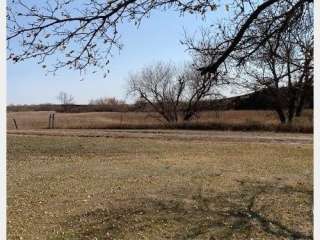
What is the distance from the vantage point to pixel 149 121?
27.6 m

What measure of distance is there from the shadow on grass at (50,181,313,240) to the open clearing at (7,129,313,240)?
0.01 metres

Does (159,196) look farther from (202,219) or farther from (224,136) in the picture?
(224,136)

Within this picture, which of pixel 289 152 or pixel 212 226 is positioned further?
pixel 289 152

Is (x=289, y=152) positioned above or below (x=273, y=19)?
below

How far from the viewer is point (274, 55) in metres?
4.88

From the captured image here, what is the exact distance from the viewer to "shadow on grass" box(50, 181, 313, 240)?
477cm

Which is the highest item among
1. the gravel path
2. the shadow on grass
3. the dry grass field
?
the dry grass field

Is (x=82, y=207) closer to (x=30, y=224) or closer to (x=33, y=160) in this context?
(x=30, y=224)

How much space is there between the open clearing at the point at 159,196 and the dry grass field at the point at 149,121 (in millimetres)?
8464

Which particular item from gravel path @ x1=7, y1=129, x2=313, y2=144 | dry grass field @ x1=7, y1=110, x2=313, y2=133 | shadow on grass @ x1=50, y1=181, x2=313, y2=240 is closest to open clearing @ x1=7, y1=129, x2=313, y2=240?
shadow on grass @ x1=50, y1=181, x2=313, y2=240

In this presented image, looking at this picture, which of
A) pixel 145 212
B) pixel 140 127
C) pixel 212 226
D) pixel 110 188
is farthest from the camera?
pixel 140 127

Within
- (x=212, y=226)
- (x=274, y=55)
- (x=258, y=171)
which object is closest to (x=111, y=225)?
(x=212, y=226)

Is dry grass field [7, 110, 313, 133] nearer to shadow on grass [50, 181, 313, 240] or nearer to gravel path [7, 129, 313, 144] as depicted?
gravel path [7, 129, 313, 144]

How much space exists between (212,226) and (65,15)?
2.66 metres
